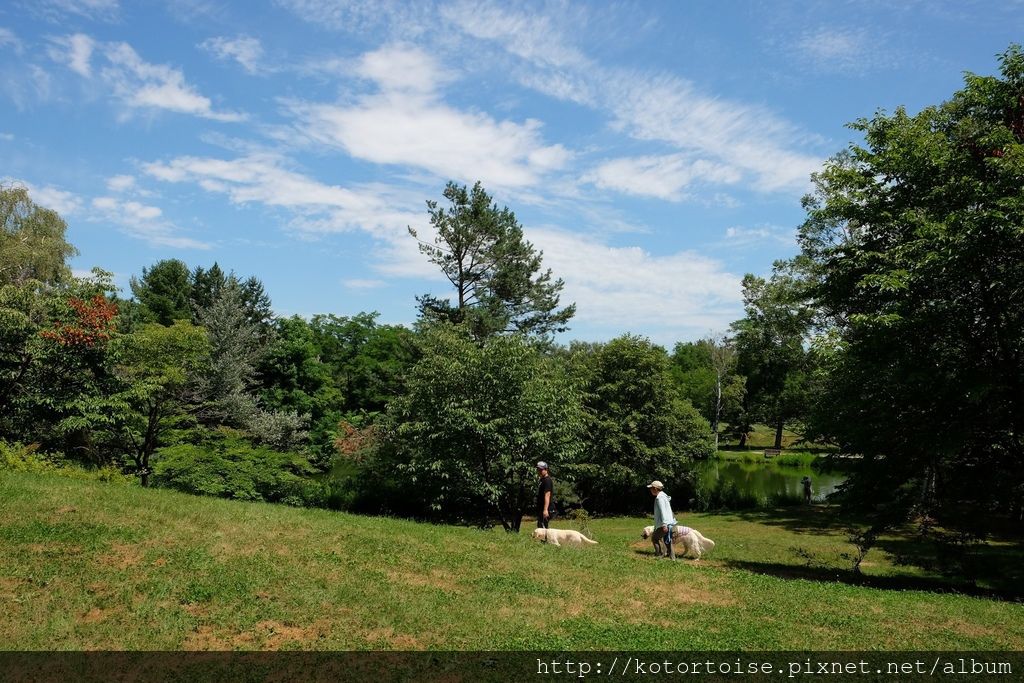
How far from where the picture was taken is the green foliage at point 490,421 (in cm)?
1988

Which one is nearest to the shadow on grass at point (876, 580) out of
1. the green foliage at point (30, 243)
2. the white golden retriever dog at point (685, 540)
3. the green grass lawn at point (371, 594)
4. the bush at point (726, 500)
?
the green grass lawn at point (371, 594)

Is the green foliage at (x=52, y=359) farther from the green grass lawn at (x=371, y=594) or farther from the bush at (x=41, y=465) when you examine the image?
the green grass lawn at (x=371, y=594)

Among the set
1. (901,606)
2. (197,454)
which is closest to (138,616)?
(901,606)

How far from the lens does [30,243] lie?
3297cm

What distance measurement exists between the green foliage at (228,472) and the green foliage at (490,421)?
4833 millimetres

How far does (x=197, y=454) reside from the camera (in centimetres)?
2080

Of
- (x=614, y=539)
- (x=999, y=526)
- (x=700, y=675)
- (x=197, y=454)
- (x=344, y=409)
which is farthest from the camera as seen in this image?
(x=344, y=409)

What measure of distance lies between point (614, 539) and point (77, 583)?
14076 mm

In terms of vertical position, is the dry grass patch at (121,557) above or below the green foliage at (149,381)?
below

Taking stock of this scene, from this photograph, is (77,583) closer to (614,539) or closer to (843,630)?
(843,630)

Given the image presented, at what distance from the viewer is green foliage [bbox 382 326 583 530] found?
19.9 m

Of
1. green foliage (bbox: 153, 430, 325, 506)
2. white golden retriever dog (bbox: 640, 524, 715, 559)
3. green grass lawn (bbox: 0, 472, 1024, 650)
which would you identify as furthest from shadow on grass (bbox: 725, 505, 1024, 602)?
green foliage (bbox: 153, 430, 325, 506)

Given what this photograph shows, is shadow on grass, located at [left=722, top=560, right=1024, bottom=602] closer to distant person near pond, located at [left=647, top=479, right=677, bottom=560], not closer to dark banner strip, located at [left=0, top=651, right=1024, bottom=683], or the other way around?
distant person near pond, located at [left=647, top=479, right=677, bottom=560]

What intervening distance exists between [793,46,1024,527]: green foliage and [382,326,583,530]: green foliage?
8085 millimetres
